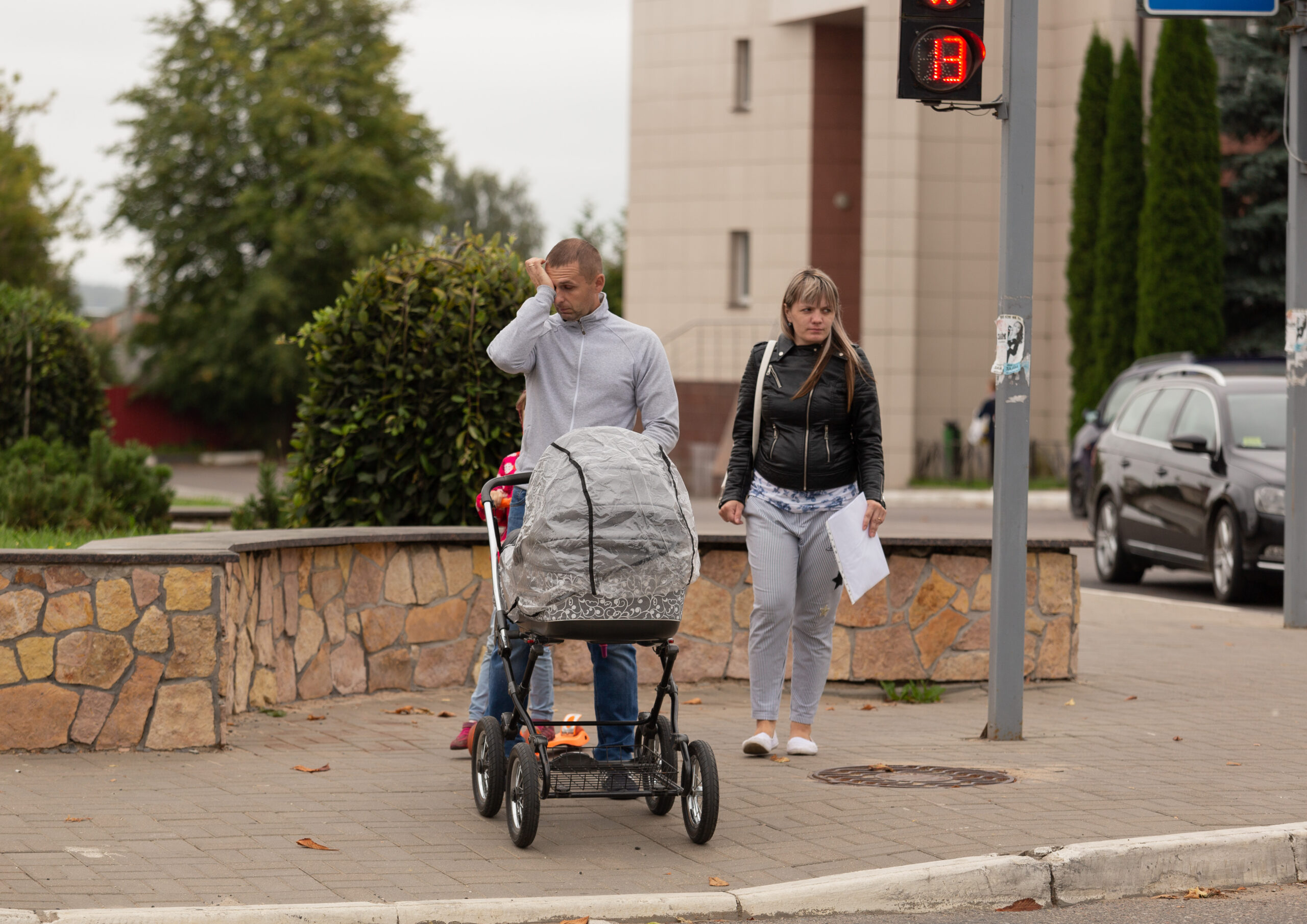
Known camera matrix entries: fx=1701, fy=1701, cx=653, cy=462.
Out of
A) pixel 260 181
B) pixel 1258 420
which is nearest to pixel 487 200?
pixel 260 181

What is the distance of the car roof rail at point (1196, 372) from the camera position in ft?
47.7

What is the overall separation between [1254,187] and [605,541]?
93.7 feet

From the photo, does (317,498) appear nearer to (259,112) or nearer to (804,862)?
(804,862)

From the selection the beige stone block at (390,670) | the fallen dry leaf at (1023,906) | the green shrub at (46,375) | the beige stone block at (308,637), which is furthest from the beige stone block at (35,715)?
the green shrub at (46,375)

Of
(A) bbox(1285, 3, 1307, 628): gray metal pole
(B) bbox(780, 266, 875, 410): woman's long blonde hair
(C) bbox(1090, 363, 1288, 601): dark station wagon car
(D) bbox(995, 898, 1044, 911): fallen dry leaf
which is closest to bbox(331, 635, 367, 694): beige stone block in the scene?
(B) bbox(780, 266, 875, 410): woman's long blonde hair

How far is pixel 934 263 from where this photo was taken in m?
31.5

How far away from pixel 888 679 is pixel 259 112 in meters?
38.4

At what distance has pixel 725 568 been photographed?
8.96 metres

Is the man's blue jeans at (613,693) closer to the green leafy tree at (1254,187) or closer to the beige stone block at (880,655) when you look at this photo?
the beige stone block at (880,655)

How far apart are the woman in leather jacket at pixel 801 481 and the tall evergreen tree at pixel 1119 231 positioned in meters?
23.2

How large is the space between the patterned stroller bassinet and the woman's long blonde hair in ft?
5.24

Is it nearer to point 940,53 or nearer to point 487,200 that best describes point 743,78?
point 940,53

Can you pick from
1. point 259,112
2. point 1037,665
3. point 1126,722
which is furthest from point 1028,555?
point 259,112

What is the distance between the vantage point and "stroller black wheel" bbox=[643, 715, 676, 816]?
5625mm
